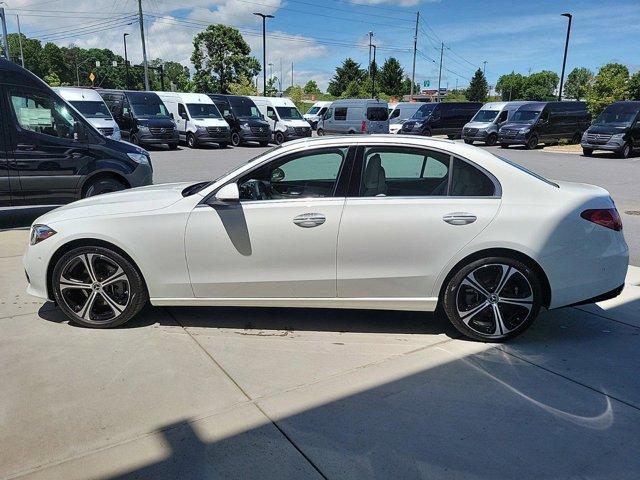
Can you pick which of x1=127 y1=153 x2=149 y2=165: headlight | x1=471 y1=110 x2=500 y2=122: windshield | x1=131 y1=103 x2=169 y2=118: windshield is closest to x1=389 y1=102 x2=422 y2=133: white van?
x1=471 y1=110 x2=500 y2=122: windshield

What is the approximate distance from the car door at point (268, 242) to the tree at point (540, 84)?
127746 millimetres

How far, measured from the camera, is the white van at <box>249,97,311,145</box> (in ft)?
88.5

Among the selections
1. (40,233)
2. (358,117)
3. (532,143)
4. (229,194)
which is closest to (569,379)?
(229,194)

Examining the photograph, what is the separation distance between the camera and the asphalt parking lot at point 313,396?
8.76 feet

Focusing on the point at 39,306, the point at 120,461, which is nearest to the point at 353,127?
the point at 39,306

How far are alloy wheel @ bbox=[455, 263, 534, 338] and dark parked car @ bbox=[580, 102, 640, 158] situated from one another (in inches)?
765

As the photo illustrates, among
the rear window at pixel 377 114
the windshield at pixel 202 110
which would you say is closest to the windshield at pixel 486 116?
the rear window at pixel 377 114

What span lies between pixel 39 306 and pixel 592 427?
14.6 ft

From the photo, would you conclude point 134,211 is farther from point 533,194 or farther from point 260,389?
point 533,194

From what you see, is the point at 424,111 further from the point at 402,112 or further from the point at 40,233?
the point at 40,233

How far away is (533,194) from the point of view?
3.93 metres

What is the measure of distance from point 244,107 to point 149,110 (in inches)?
206

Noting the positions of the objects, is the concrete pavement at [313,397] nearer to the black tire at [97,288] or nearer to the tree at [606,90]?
the black tire at [97,288]

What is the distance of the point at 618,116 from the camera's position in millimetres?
21172
